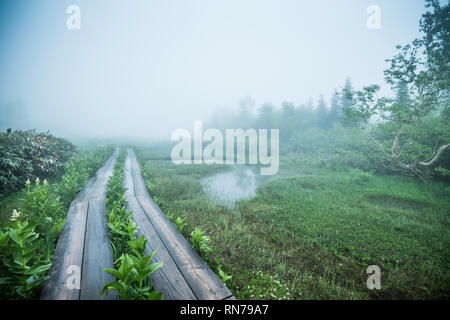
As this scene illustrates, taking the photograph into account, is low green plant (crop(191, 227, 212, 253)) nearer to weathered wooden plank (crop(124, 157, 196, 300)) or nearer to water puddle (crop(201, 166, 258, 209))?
weathered wooden plank (crop(124, 157, 196, 300))

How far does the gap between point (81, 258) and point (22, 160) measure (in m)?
7.58

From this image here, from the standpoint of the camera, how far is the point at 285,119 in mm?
40031

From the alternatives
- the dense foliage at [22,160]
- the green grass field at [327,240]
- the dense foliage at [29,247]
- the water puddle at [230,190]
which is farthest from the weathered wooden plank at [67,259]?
the water puddle at [230,190]

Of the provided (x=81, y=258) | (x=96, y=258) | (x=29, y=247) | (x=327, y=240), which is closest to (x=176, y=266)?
(x=96, y=258)

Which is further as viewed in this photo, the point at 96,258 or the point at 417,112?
the point at 417,112

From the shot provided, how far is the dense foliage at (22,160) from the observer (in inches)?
261

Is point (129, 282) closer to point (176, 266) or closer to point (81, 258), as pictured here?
point (176, 266)

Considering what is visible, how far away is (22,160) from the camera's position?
729cm

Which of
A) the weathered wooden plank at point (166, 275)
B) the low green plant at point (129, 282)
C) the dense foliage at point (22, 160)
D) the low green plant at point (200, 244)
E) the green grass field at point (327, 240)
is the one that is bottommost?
the green grass field at point (327, 240)

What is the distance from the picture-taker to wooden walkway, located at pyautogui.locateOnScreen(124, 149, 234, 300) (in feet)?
8.73

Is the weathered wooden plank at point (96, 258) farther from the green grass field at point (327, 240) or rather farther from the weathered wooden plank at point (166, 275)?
the green grass field at point (327, 240)

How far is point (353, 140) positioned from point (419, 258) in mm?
21617

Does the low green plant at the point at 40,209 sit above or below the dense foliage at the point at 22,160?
below

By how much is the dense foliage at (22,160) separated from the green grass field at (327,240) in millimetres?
5203
